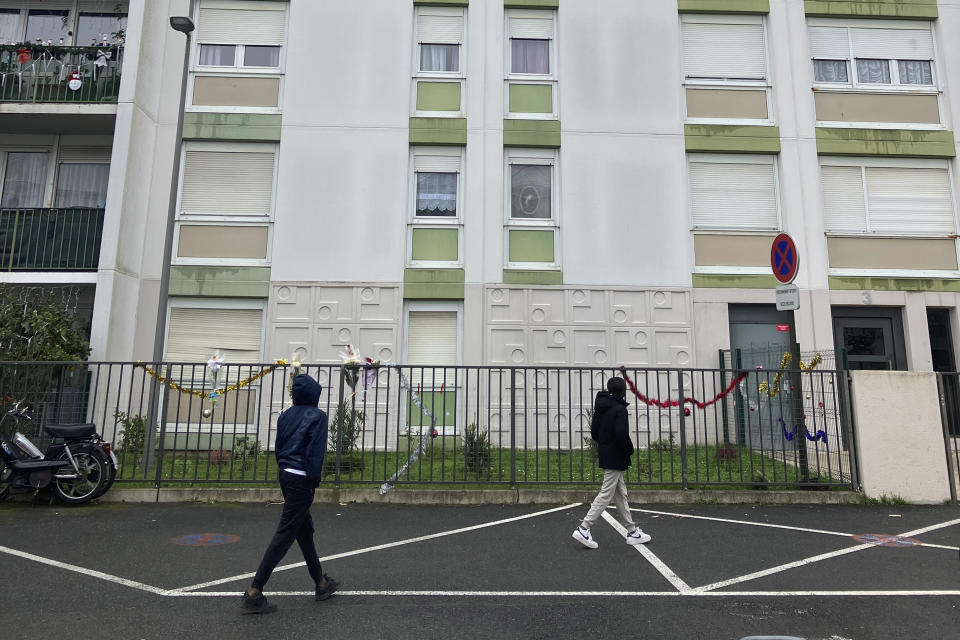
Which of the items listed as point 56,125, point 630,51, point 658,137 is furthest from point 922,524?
point 56,125

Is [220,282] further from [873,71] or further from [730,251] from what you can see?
[873,71]

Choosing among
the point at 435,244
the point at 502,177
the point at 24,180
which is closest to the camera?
the point at 435,244

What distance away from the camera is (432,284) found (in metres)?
12.0

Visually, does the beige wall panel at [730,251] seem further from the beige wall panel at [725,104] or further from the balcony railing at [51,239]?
the balcony railing at [51,239]

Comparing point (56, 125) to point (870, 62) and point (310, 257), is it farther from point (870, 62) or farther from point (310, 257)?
point (870, 62)

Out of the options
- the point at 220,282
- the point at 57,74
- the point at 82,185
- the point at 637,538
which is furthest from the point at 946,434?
the point at 57,74

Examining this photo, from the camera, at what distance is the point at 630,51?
13.0 metres

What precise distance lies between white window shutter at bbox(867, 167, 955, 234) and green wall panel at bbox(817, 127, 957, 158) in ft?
1.24

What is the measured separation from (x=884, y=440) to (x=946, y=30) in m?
Answer: 11.2

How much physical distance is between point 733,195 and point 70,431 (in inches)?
509

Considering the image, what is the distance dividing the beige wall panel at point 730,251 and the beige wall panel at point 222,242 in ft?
30.7

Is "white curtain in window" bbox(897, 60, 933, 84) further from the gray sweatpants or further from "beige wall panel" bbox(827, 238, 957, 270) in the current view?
the gray sweatpants

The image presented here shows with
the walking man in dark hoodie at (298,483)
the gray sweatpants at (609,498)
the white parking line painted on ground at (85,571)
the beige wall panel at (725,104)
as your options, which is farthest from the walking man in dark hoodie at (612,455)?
the beige wall panel at (725,104)

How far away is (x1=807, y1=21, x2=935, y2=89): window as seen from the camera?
13297mm
